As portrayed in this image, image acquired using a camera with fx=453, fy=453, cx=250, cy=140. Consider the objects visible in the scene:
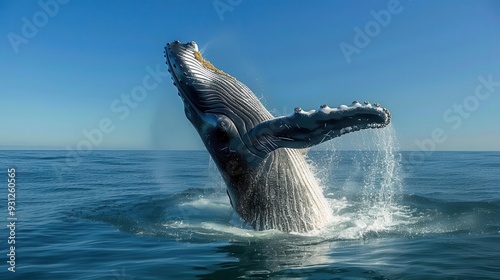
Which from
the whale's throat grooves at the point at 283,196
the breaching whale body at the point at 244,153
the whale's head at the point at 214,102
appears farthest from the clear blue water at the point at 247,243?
the whale's head at the point at 214,102

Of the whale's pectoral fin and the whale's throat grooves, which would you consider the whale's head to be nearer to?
the whale's throat grooves

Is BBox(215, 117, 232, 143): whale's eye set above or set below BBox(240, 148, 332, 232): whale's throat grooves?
above

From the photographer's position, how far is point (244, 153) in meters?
7.64

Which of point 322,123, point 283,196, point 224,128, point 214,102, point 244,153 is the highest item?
point 214,102

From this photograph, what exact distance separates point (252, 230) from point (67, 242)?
364 cm

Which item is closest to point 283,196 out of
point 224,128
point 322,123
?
point 224,128

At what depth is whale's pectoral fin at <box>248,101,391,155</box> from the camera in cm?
604

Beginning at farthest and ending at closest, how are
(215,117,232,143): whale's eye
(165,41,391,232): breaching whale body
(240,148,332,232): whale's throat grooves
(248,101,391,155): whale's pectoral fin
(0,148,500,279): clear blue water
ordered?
1. (240,148,332,232): whale's throat grooves
2. (165,41,391,232): breaching whale body
3. (215,117,232,143): whale's eye
4. (0,148,500,279): clear blue water
5. (248,101,391,155): whale's pectoral fin

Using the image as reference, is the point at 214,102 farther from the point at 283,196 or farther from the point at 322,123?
the point at 322,123

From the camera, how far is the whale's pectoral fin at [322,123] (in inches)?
238

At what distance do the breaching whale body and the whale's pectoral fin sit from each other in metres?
0.64

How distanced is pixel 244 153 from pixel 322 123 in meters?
1.88

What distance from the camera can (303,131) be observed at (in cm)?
638

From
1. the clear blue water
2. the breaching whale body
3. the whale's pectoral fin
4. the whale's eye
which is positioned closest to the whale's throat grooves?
the breaching whale body
